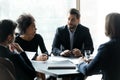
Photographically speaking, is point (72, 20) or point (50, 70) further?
point (72, 20)

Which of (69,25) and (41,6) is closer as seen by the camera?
(69,25)

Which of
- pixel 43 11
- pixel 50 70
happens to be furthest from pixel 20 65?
pixel 43 11

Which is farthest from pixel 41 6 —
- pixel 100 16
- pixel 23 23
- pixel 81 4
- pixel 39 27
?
pixel 23 23

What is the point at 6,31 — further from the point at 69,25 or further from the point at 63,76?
the point at 69,25

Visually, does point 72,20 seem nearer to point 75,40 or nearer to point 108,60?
point 75,40

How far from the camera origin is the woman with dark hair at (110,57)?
2.29 meters

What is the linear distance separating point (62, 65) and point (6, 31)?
71 cm

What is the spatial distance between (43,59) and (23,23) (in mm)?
583

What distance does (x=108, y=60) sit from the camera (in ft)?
7.55

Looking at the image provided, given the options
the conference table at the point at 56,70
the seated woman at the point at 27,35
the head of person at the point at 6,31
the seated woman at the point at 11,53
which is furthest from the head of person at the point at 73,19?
the head of person at the point at 6,31

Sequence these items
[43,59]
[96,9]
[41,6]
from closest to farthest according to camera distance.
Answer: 1. [43,59]
2. [41,6]
3. [96,9]

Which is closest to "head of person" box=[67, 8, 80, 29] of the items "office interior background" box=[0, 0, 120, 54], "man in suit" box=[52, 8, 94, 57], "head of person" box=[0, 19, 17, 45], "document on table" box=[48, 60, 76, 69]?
"man in suit" box=[52, 8, 94, 57]

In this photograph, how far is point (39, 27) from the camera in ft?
15.6

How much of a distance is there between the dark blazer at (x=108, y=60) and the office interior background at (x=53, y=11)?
2.47 meters
